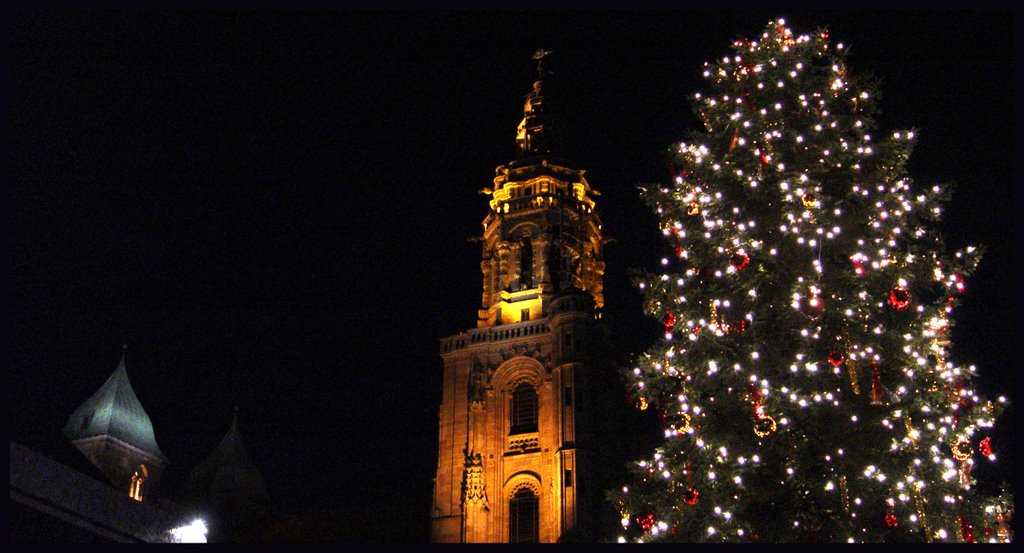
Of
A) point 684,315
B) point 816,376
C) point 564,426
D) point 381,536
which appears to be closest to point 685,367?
point 684,315

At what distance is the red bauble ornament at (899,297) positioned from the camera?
61.7ft

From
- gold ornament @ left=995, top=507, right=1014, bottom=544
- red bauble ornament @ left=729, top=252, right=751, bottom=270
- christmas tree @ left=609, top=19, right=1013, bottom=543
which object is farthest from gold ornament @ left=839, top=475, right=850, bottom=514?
red bauble ornament @ left=729, top=252, right=751, bottom=270

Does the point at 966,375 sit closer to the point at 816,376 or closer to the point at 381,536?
the point at 816,376

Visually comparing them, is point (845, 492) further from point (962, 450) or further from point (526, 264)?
point (526, 264)

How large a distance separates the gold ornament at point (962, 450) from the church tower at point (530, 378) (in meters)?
26.9

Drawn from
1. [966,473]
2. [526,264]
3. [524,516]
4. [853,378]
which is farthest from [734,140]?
[526,264]

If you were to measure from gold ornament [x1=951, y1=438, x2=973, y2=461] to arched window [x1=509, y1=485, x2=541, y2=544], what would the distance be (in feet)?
95.0

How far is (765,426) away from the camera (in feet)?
62.0

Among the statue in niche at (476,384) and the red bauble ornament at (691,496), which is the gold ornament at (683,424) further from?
the statue in niche at (476,384)

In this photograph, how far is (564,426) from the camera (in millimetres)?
47781

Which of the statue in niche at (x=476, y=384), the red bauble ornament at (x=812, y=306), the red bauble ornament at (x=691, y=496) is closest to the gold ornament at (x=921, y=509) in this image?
the red bauble ornament at (x=812, y=306)

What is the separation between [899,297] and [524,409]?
32.5 m

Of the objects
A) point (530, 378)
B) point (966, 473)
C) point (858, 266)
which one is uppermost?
point (530, 378)

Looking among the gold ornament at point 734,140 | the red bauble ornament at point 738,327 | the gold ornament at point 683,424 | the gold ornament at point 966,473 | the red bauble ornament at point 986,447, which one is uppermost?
the gold ornament at point 734,140
